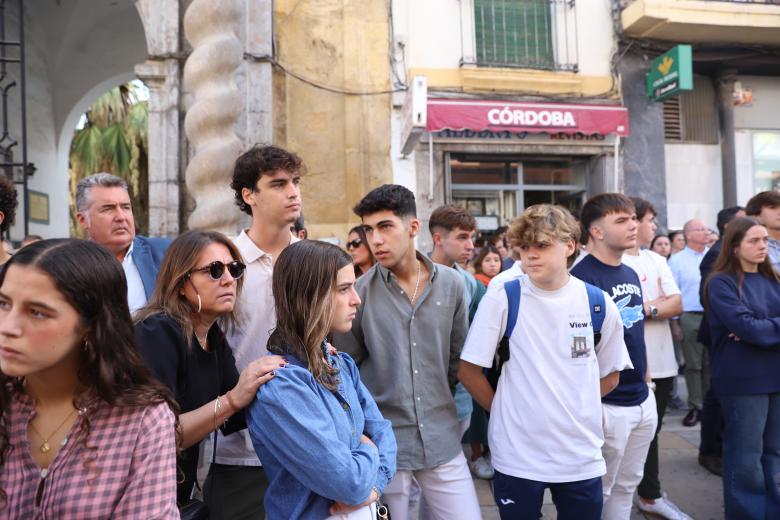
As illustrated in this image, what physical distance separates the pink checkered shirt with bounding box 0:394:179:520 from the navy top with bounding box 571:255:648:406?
8.08 feet

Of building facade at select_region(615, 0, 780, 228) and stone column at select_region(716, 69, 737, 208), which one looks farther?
stone column at select_region(716, 69, 737, 208)

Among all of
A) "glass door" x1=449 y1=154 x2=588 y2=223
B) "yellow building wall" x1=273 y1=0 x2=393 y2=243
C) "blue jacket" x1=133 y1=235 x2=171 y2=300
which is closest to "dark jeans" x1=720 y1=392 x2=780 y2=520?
"blue jacket" x1=133 y1=235 x2=171 y2=300

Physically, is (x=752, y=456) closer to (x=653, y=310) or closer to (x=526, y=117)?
(x=653, y=310)

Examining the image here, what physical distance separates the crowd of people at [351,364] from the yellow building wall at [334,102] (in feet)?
17.3

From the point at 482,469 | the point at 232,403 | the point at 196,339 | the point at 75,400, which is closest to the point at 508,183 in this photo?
the point at 482,469

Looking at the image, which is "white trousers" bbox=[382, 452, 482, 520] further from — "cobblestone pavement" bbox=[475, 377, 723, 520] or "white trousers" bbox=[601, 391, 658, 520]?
"cobblestone pavement" bbox=[475, 377, 723, 520]

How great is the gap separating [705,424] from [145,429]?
4603 millimetres

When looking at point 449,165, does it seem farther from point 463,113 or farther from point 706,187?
point 706,187

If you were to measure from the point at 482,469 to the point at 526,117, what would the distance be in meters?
6.52

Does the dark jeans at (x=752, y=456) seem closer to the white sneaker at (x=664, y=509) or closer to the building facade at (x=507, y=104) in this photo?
the white sneaker at (x=664, y=509)

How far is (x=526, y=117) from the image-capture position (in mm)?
9469

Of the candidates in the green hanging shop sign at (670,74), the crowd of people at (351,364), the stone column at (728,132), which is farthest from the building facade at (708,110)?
the crowd of people at (351,364)

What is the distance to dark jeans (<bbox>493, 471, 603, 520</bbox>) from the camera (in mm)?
2529

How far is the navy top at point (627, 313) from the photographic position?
3.12 metres
